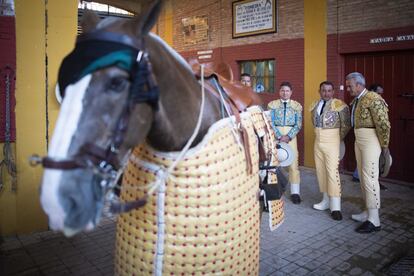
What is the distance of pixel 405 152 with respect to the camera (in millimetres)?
6926

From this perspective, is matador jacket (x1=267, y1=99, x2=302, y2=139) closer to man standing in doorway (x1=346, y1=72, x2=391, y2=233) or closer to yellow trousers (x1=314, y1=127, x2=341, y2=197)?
yellow trousers (x1=314, y1=127, x2=341, y2=197)

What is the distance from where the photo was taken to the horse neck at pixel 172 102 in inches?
67.5

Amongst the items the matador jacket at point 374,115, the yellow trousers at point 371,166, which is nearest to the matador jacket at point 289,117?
the matador jacket at point 374,115

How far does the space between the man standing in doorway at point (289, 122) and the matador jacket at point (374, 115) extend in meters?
1.21

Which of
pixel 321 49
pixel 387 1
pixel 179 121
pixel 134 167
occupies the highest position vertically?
pixel 387 1

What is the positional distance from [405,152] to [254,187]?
18.6 feet

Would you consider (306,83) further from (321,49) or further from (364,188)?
(364,188)

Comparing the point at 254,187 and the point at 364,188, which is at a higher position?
the point at 254,187

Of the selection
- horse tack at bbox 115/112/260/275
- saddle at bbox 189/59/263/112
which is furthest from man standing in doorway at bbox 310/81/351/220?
horse tack at bbox 115/112/260/275

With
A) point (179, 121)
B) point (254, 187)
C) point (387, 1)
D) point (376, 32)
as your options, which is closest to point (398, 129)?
point (376, 32)

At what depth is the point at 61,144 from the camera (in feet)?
4.42

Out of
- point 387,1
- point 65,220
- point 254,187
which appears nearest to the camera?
point 65,220

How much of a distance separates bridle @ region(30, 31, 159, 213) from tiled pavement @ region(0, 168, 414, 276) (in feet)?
8.16

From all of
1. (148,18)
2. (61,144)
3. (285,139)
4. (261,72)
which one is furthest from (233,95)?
(261,72)
